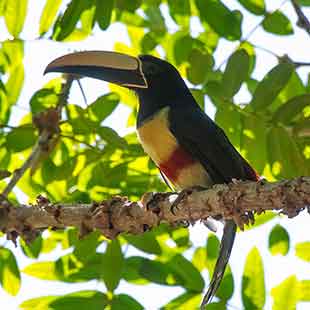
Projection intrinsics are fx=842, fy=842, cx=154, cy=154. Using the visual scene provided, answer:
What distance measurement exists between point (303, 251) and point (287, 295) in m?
0.39

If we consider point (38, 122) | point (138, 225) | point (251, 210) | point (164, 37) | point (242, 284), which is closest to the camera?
point (251, 210)

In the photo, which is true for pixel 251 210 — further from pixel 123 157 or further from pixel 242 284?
pixel 123 157

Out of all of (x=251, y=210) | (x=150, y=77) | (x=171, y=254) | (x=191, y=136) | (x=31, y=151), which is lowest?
(x=251, y=210)

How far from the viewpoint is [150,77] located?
16.5 ft

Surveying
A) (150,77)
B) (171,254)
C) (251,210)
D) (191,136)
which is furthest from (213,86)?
(251,210)

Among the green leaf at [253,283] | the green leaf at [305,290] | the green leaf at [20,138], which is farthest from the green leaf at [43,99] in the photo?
the green leaf at [305,290]

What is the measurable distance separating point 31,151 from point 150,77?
830mm

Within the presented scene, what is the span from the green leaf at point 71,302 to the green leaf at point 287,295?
2.89 feet

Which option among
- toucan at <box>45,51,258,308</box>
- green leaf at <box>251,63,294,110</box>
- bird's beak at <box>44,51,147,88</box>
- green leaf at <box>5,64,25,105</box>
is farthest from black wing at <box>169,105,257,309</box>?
green leaf at <box>5,64,25,105</box>

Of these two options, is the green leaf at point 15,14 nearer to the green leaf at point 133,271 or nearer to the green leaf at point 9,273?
the green leaf at point 9,273

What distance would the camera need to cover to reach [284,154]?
14.1 ft

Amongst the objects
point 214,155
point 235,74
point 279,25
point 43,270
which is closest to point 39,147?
point 43,270

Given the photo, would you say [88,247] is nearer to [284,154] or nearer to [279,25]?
[284,154]

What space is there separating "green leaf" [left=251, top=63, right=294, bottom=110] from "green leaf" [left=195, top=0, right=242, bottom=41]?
0.47m
